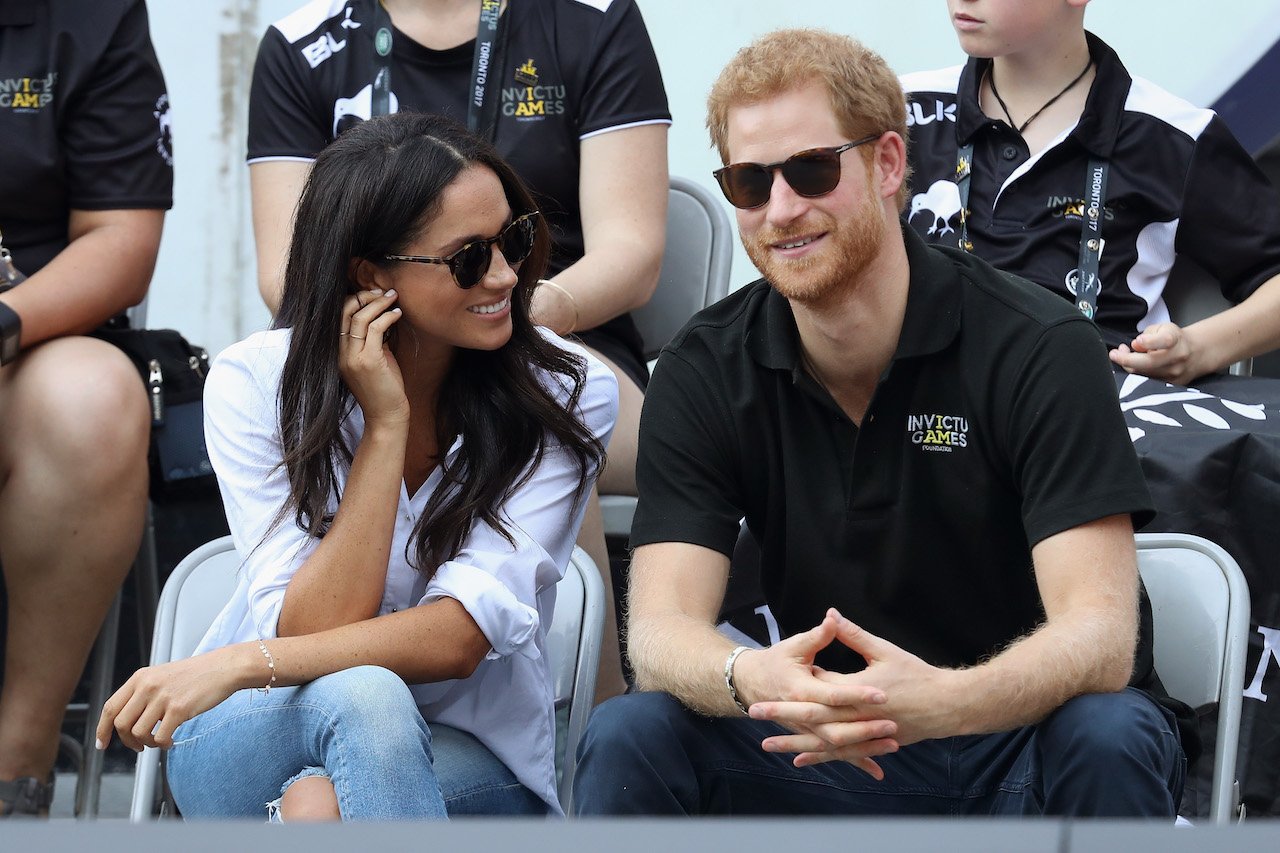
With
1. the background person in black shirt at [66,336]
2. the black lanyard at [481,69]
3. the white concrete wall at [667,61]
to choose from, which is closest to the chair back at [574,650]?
the background person in black shirt at [66,336]

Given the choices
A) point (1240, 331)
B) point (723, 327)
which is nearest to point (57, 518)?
point (723, 327)

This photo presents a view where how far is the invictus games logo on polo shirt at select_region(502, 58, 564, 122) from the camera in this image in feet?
10.1

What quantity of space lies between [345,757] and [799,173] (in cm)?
99

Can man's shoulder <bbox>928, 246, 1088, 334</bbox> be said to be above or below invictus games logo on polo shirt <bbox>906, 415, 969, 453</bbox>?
above

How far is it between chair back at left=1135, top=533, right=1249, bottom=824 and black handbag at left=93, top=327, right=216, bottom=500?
1.64m

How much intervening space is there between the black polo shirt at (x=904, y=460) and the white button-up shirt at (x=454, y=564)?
0.16 meters

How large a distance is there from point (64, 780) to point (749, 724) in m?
2.08

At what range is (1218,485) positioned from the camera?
8.46 ft

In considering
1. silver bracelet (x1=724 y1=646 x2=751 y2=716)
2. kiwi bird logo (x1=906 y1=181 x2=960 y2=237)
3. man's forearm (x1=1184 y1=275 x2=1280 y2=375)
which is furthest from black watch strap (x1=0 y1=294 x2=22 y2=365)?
man's forearm (x1=1184 y1=275 x2=1280 y2=375)

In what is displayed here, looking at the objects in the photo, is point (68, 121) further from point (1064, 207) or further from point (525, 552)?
point (1064, 207)

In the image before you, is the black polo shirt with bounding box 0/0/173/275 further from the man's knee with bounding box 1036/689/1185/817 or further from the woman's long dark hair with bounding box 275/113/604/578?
the man's knee with bounding box 1036/689/1185/817

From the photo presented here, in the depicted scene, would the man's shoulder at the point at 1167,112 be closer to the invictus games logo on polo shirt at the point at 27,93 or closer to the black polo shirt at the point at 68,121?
the black polo shirt at the point at 68,121

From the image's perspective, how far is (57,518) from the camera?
2734mm

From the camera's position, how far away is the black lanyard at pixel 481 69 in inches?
120
